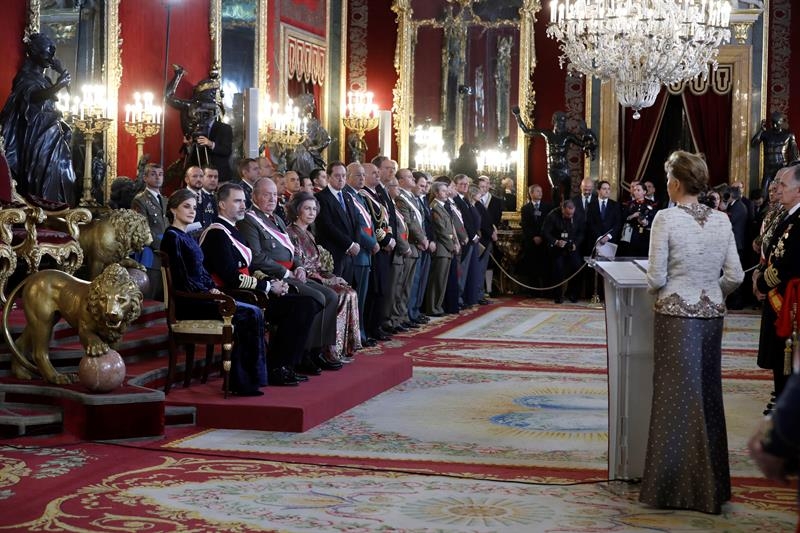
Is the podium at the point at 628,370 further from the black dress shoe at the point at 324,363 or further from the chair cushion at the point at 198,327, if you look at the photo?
the black dress shoe at the point at 324,363

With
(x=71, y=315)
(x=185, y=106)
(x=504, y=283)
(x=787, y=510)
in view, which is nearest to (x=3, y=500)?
(x=71, y=315)

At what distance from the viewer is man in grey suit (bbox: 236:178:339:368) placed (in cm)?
779

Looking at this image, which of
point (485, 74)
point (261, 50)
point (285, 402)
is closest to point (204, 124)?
point (261, 50)

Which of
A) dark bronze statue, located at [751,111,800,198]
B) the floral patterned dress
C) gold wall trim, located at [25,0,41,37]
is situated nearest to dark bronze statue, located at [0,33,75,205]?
gold wall trim, located at [25,0,41,37]

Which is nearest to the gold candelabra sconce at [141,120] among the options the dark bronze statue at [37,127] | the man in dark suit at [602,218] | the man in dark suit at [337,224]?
the dark bronze statue at [37,127]

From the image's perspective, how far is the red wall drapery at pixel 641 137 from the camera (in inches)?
675

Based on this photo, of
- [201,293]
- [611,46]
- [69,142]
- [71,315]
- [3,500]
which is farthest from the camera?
[611,46]

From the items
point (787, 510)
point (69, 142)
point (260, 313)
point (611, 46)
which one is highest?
point (611, 46)

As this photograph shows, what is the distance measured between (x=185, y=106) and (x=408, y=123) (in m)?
5.38

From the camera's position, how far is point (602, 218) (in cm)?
1581

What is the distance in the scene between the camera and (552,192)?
56.0 ft

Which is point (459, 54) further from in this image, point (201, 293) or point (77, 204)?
point (201, 293)

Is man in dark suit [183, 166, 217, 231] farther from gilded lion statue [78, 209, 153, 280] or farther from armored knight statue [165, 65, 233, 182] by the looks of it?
armored knight statue [165, 65, 233, 182]

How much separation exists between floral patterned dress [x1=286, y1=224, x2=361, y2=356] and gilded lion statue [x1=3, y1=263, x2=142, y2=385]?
6.92ft
